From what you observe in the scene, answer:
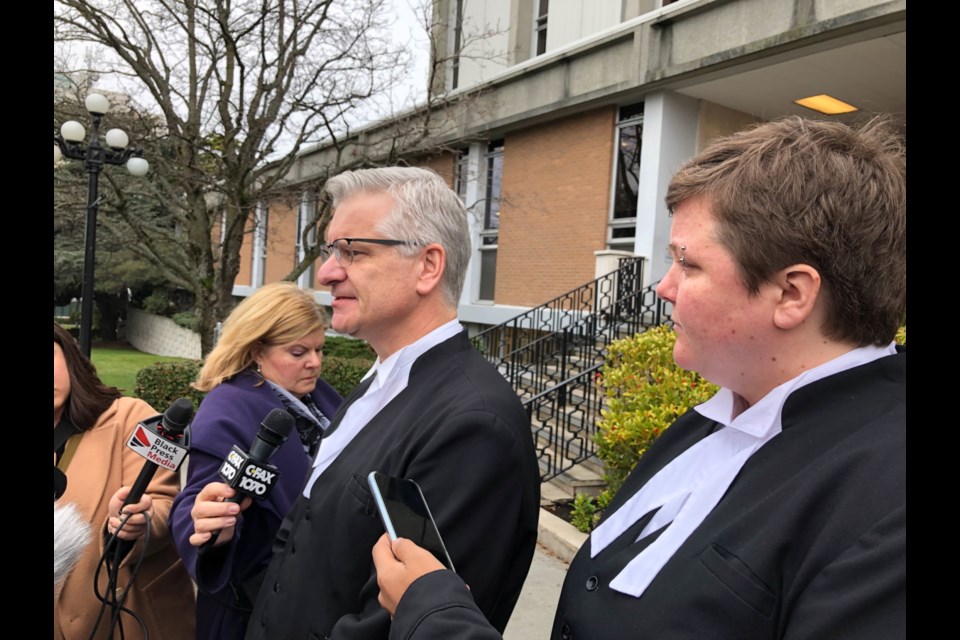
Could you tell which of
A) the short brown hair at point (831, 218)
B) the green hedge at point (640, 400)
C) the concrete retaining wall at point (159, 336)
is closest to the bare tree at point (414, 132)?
the green hedge at point (640, 400)

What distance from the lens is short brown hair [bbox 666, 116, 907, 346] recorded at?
1.18m

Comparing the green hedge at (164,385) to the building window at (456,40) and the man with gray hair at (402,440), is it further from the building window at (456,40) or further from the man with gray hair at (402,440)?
the building window at (456,40)

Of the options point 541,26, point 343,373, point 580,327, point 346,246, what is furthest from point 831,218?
point 541,26

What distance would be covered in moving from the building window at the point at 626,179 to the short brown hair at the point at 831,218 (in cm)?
1294

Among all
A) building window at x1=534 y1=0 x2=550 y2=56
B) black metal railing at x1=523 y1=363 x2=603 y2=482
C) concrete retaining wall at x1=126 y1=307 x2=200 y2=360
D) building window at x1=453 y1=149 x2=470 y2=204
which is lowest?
concrete retaining wall at x1=126 y1=307 x2=200 y2=360

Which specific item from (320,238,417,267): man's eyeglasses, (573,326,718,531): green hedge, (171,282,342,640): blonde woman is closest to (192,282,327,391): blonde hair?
(171,282,342,640): blonde woman

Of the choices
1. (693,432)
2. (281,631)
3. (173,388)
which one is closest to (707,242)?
(693,432)

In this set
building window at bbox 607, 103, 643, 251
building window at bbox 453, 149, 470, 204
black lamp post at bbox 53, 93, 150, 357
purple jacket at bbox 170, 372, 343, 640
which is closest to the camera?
purple jacket at bbox 170, 372, 343, 640

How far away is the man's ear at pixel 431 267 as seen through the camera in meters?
2.04

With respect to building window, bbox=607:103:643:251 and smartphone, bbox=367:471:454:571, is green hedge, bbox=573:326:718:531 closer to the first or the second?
smartphone, bbox=367:471:454:571

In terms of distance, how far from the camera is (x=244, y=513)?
8.20 feet

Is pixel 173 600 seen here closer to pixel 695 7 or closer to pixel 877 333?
pixel 877 333

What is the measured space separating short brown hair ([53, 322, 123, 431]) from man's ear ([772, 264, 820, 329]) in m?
2.48

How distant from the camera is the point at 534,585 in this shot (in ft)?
17.4
